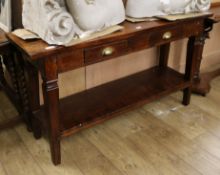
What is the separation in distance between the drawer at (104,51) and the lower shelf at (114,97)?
377 millimetres

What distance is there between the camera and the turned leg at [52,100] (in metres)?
1.32

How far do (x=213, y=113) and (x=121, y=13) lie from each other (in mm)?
1076

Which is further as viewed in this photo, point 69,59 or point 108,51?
point 108,51

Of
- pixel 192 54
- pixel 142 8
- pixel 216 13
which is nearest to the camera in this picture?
pixel 142 8

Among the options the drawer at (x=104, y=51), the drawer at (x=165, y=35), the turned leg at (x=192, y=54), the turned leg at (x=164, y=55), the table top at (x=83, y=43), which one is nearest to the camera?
the table top at (x=83, y=43)

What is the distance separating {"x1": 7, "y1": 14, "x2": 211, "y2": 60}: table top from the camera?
125cm

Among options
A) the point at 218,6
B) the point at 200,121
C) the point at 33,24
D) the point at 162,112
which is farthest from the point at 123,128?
the point at 218,6

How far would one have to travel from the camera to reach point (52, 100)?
1.40 meters

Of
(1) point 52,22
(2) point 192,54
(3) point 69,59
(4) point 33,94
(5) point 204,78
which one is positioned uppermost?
(1) point 52,22

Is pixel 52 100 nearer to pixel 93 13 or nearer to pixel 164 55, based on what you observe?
pixel 93 13

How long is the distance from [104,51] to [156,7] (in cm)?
44

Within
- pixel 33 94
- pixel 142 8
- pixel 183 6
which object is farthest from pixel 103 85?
pixel 183 6

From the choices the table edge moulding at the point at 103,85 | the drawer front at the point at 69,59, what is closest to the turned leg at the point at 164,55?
the table edge moulding at the point at 103,85

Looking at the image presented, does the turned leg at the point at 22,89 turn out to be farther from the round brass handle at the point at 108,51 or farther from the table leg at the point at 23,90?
the round brass handle at the point at 108,51
